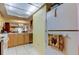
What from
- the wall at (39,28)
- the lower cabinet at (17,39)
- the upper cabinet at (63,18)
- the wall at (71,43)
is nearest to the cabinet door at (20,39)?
the lower cabinet at (17,39)

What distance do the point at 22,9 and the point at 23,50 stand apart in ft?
1.63

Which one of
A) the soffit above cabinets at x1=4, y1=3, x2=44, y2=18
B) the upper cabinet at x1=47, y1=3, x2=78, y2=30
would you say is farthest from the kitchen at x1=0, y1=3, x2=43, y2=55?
the upper cabinet at x1=47, y1=3, x2=78, y2=30

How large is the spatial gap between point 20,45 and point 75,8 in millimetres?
794

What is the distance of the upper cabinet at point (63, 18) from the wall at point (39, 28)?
2.9 inches

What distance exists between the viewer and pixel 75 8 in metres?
1.45

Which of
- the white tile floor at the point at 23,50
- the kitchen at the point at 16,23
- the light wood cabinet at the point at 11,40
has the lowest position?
the white tile floor at the point at 23,50

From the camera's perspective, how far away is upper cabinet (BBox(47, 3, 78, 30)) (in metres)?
1.44

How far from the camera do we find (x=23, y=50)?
149 centimetres

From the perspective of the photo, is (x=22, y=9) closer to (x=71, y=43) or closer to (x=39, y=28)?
(x=39, y=28)

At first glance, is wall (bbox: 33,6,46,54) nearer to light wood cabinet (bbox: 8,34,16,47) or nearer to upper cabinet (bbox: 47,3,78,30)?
upper cabinet (bbox: 47,3,78,30)

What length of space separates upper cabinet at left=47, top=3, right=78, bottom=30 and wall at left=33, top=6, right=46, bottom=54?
0.24 ft

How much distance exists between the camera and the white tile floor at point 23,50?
4.84 feet

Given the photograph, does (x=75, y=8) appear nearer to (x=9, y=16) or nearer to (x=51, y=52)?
(x=51, y=52)

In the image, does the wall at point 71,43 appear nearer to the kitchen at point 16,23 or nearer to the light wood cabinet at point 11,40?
the kitchen at point 16,23
